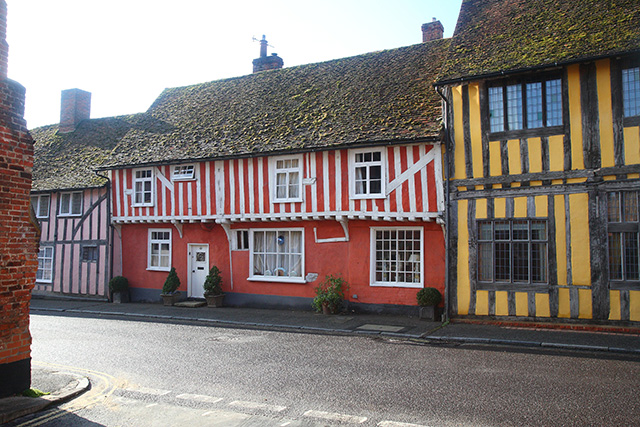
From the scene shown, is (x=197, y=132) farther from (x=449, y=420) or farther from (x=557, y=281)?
(x=449, y=420)

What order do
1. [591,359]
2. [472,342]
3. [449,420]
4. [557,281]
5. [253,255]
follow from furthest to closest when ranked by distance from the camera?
[253,255]
[557,281]
[472,342]
[591,359]
[449,420]

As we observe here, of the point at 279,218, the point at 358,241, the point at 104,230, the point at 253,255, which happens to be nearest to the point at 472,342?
the point at 358,241

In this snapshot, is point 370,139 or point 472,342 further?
point 370,139

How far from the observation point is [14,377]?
7.29 meters

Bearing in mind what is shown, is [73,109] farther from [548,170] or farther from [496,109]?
[548,170]

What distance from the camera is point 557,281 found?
40.7ft

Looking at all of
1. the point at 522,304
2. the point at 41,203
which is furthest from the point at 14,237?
the point at 41,203

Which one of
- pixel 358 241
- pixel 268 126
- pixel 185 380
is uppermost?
pixel 268 126

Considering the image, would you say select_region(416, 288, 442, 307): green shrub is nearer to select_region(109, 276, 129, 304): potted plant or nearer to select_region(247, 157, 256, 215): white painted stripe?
select_region(247, 157, 256, 215): white painted stripe

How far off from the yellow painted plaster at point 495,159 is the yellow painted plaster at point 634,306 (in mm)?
4103

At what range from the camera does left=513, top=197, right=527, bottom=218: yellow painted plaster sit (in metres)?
12.8

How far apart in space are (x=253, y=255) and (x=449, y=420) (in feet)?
40.8

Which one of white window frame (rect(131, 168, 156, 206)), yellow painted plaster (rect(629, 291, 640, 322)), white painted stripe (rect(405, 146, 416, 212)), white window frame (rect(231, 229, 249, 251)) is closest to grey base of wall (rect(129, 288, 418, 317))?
white window frame (rect(231, 229, 249, 251))

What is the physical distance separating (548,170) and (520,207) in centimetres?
111
